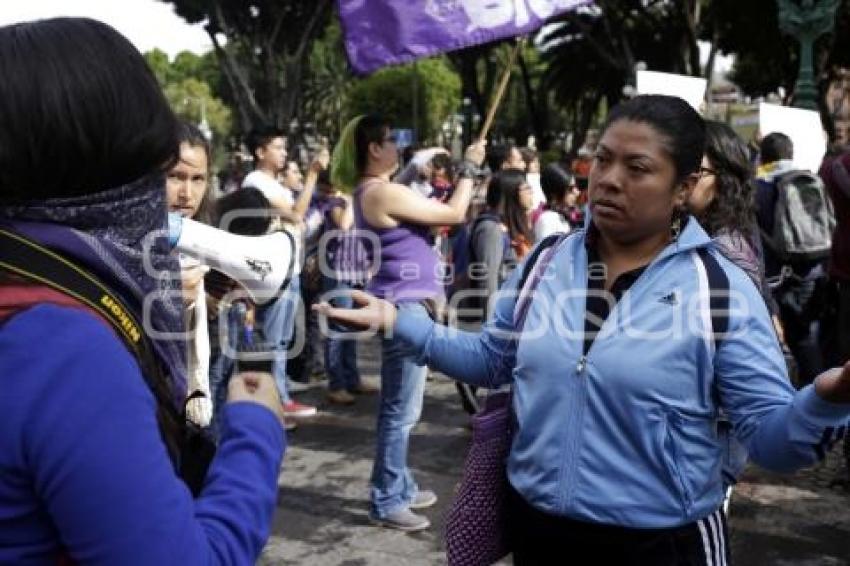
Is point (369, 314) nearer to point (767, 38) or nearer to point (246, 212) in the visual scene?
point (246, 212)

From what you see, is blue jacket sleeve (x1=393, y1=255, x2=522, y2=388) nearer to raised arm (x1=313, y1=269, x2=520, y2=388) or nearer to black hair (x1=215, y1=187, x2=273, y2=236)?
raised arm (x1=313, y1=269, x2=520, y2=388)

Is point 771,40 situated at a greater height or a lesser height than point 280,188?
greater

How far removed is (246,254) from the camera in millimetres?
1868

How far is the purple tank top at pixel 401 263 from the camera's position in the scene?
13.0 feet

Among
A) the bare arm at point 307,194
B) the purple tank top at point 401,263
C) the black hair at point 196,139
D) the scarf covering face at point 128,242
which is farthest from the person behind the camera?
the bare arm at point 307,194

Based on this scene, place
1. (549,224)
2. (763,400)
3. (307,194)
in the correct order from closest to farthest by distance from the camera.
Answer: (763,400) → (549,224) → (307,194)

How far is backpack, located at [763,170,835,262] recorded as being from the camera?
5.28 meters

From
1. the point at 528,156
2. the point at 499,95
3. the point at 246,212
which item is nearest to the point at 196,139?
the point at 246,212

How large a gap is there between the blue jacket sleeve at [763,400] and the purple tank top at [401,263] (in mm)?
2172

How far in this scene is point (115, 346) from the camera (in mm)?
1017

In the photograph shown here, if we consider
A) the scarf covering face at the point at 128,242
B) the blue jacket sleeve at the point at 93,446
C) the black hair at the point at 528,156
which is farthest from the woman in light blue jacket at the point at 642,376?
the black hair at the point at 528,156

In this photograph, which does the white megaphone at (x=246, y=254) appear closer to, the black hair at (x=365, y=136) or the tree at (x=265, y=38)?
the black hair at (x=365, y=136)

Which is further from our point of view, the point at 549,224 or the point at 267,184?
the point at 267,184

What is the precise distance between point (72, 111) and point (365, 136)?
9.99ft
